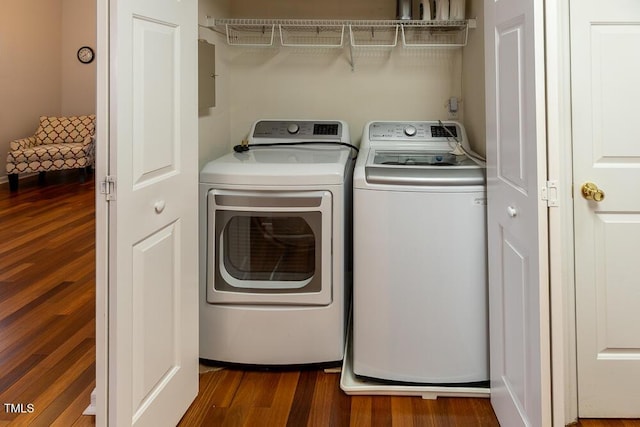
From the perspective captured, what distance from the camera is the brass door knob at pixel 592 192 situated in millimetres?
1627

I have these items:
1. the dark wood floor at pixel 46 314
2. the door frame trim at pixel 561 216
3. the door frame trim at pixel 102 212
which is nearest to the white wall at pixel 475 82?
the door frame trim at pixel 561 216

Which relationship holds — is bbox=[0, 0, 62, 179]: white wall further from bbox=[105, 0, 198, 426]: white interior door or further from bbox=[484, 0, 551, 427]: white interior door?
bbox=[484, 0, 551, 427]: white interior door

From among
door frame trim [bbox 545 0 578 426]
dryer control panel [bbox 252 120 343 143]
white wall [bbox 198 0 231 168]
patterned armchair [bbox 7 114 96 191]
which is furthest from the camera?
patterned armchair [bbox 7 114 96 191]

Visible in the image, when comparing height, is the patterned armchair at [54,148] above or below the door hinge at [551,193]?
above

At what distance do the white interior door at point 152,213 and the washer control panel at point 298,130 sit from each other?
94 centimetres

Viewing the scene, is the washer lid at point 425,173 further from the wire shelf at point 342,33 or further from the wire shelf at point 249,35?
the wire shelf at point 249,35

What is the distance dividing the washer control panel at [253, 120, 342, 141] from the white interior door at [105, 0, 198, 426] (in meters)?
0.94

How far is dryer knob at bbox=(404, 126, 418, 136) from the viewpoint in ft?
8.84

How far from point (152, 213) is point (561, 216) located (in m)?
1.31

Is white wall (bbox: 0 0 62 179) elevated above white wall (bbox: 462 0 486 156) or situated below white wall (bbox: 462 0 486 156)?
above

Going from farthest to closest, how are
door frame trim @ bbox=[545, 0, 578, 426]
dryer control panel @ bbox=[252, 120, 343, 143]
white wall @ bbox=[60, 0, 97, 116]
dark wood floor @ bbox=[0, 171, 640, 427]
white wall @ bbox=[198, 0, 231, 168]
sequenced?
1. white wall @ bbox=[60, 0, 97, 116]
2. dryer control panel @ bbox=[252, 120, 343, 143]
3. white wall @ bbox=[198, 0, 231, 168]
4. dark wood floor @ bbox=[0, 171, 640, 427]
5. door frame trim @ bbox=[545, 0, 578, 426]

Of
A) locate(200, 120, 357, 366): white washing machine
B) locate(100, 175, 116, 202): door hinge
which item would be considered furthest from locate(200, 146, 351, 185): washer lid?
locate(100, 175, 116, 202): door hinge

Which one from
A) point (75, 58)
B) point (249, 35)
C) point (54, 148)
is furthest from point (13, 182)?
point (249, 35)

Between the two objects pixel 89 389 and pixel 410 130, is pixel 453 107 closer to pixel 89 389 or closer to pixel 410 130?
pixel 410 130
